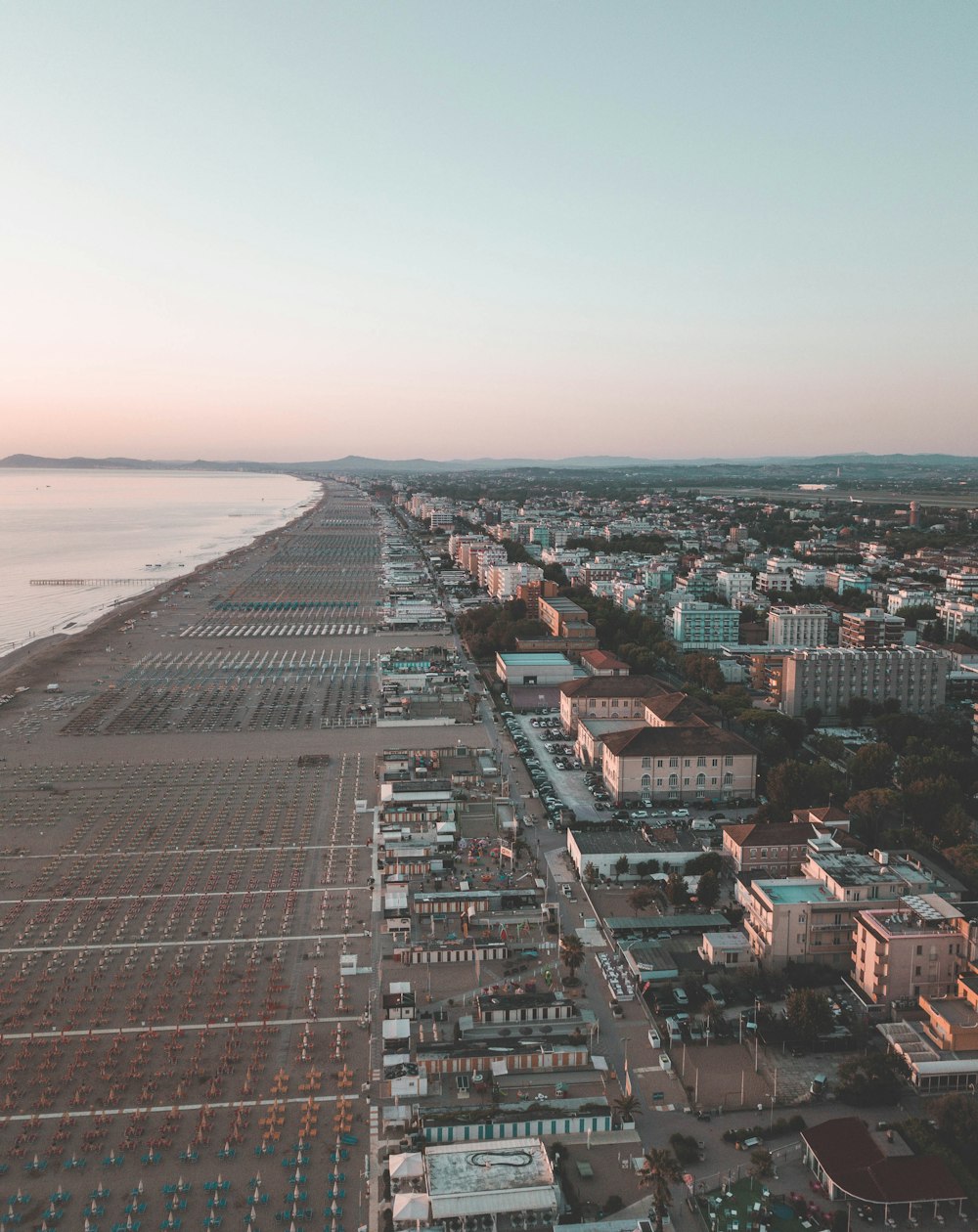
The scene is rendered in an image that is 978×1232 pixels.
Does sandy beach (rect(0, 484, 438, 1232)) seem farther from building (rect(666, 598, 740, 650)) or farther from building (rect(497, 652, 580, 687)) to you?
building (rect(666, 598, 740, 650))

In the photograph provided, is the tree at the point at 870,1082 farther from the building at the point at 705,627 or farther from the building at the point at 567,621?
the building at the point at 705,627

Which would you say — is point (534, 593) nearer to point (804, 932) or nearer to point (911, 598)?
point (911, 598)

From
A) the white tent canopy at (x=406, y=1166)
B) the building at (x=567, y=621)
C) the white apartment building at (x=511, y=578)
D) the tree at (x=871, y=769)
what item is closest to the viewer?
the white tent canopy at (x=406, y=1166)

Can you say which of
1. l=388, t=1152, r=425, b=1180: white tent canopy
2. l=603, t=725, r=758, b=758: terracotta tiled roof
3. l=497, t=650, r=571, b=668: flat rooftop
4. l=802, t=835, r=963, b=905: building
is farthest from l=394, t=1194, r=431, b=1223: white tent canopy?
l=497, t=650, r=571, b=668: flat rooftop

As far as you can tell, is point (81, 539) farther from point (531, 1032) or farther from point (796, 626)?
point (531, 1032)

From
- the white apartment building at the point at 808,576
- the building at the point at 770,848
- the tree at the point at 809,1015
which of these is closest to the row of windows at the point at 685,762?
the building at the point at 770,848

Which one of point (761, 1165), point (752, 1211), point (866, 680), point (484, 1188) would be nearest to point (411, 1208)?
point (484, 1188)

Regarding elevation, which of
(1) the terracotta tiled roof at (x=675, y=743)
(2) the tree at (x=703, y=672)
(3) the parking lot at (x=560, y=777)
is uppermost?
(1) the terracotta tiled roof at (x=675, y=743)
